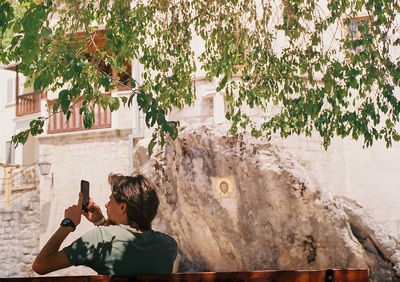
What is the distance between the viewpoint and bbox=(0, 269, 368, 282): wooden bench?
2.74m

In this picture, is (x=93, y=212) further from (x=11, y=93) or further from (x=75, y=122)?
(x=11, y=93)

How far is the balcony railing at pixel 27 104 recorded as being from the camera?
Answer: 23.4 m

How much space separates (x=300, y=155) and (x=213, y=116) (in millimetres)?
2436

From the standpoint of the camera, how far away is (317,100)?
8562 mm

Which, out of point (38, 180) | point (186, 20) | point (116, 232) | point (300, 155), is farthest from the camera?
point (38, 180)

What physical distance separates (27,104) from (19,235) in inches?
262

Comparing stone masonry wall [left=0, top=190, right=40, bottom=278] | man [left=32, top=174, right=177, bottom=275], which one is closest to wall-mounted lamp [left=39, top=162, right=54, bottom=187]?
stone masonry wall [left=0, top=190, right=40, bottom=278]

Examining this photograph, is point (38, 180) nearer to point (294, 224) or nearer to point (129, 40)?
point (294, 224)

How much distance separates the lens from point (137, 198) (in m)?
3.03

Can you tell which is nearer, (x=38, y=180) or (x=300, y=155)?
(x=300, y=155)

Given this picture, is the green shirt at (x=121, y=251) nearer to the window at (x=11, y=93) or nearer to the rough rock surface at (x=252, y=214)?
the rough rock surface at (x=252, y=214)

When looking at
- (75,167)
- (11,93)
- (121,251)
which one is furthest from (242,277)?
(11,93)

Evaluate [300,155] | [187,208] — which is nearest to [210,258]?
[187,208]

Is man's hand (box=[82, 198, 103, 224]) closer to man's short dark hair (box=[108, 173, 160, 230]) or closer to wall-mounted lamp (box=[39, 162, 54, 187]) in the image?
man's short dark hair (box=[108, 173, 160, 230])
